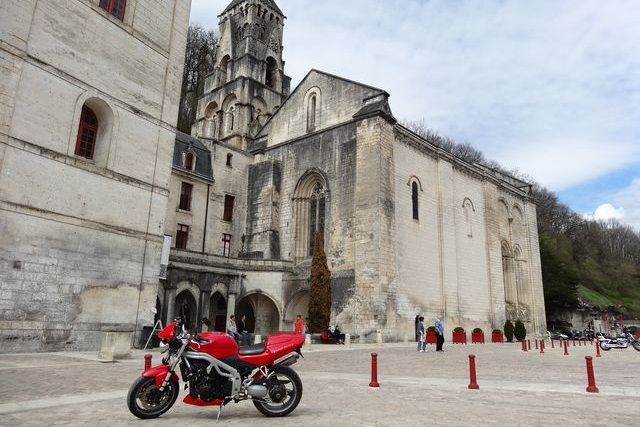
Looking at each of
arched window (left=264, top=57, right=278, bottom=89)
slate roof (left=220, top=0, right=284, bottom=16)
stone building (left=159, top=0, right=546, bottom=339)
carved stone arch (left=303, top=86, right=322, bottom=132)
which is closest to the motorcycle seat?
stone building (left=159, top=0, right=546, bottom=339)

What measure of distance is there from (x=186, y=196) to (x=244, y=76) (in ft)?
50.0

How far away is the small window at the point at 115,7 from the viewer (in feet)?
52.8

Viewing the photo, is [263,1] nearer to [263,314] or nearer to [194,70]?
[194,70]

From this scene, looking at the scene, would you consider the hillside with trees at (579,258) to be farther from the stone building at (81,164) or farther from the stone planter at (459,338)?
the stone building at (81,164)

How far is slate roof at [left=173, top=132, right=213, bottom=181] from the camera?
81.9 feet

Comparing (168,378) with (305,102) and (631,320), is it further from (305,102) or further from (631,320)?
(631,320)

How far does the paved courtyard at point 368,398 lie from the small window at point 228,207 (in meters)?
16.6

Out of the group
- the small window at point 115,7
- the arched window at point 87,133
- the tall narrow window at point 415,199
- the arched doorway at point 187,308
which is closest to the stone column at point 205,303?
the arched doorway at point 187,308

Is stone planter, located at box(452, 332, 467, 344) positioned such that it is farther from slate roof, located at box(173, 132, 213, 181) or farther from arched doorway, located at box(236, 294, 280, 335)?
slate roof, located at box(173, 132, 213, 181)

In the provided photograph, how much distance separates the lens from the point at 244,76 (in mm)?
36375

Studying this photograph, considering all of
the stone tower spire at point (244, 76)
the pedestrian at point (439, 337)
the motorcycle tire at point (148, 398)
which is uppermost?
the stone tower spire at point (244, 76)

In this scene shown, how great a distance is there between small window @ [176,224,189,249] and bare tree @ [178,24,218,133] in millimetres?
20768

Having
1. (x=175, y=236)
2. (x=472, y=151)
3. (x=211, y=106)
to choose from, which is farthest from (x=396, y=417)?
(x=472, y=151)

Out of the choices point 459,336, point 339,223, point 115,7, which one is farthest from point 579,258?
point 115,7
